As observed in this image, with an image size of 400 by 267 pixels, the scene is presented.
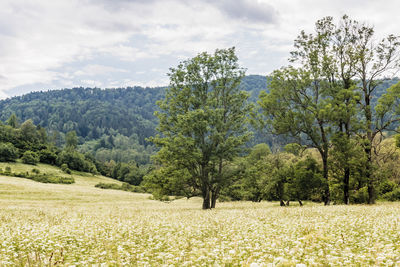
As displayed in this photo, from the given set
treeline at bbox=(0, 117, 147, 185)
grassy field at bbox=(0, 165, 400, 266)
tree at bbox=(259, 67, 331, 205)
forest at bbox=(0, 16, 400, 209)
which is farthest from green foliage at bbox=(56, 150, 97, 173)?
grassy field at bbox=(0, 165, 400, 266)

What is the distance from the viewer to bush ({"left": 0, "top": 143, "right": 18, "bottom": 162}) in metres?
97.8

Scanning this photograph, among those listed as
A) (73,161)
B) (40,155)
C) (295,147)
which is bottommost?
(73,161)

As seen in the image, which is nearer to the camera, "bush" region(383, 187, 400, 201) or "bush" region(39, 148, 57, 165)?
"bush" region(383, 187, 400, 201)

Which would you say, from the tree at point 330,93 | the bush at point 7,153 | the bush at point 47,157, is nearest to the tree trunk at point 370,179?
the tree at point 330,93

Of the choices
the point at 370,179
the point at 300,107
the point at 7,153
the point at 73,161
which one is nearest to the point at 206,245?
the point at 300,107

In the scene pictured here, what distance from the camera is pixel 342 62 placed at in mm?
35250

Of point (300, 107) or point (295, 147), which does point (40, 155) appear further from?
point (300, 107)

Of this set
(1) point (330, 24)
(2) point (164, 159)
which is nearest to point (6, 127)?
(2) point (164, 159)

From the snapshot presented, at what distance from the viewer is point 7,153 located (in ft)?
325

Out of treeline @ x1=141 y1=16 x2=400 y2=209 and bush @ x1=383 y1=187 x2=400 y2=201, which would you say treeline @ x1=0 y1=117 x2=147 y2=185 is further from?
bush @ x1=383 y1=187 x2=400 y2=201

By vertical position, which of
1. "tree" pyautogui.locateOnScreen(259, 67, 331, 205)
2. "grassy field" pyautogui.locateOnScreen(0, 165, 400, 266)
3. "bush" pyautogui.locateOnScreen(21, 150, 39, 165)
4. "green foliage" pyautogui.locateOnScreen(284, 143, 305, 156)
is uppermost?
"tree" pyautogui.locateOnScreen(259, 67, 331, 205)

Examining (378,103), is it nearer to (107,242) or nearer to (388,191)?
(388,191)

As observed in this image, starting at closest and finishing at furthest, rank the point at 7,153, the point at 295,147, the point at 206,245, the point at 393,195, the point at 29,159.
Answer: the point at 206,245 < the point at 295,147 < the point at 393,195 < the point at 7,153 < the point at 29,159

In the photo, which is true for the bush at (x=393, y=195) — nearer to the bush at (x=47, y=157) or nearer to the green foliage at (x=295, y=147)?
the green foliage at (x=295, y=147)
